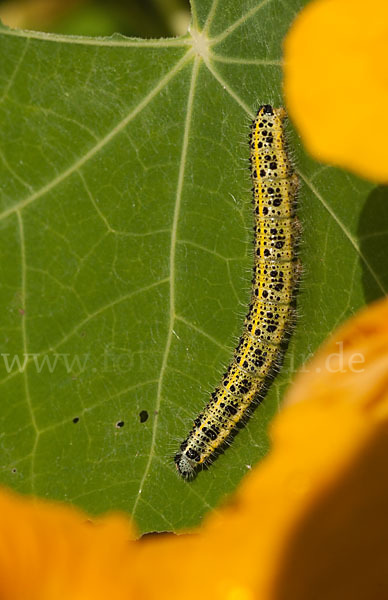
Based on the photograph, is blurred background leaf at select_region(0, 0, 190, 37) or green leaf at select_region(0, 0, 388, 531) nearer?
green leaf at select_region(0, 0, 388, 531)

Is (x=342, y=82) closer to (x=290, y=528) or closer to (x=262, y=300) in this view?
(x=262, y=300)

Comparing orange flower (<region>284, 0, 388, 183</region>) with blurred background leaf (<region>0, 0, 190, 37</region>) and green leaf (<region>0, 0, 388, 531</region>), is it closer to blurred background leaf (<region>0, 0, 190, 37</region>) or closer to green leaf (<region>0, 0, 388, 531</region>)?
green leaf (<region>0, 0, 388, 531</region>)

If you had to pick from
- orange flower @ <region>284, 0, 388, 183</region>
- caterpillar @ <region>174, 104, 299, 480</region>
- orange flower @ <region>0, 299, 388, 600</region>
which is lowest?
orange flower @ <region>0, 299, 388, 600</region>

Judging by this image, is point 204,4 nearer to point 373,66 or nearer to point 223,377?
point 373,66

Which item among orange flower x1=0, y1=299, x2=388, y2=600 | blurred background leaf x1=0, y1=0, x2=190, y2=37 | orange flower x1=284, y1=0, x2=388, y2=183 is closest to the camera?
orange flower x1=284, y1=0, x2=388, y2=183

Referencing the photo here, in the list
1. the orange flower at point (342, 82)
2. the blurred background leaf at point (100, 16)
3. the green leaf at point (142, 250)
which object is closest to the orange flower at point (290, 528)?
the green leaf at point (142, 250)

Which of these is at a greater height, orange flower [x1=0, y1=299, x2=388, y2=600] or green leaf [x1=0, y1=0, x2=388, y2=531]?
green leaf [x1=0, y1=0, x2=388, y2=531]

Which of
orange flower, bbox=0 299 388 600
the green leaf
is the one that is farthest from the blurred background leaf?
orange flower, bbox=0 299 388 600
